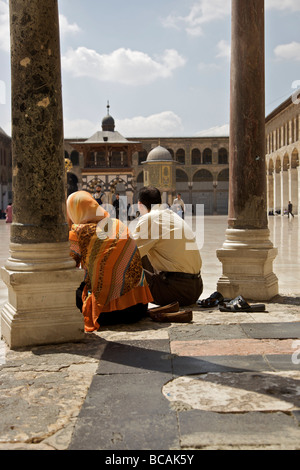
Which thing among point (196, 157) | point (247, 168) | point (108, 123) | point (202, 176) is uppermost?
point (108, 123)

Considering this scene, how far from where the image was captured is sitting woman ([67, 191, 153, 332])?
13.9 feet

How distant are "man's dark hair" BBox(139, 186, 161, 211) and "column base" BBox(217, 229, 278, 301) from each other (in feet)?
3.22

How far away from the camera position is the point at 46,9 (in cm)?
371

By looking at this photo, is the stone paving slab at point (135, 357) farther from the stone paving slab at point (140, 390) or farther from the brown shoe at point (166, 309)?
the brown shoe at point (166, 309)

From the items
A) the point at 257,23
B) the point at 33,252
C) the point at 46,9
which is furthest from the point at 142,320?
the point at 257,23

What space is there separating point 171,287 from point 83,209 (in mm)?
1123

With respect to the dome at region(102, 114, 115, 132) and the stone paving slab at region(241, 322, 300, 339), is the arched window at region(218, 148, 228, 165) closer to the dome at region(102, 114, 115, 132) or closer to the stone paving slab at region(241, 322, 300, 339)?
the dome at region(102, 114, 115, 132)

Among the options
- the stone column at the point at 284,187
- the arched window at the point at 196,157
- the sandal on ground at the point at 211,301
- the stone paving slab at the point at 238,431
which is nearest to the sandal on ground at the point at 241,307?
the sandal on ground at the point at 211,301

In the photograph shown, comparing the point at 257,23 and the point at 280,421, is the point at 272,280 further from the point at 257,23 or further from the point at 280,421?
the point at 280,421

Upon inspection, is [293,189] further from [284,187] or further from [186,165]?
[186,165]

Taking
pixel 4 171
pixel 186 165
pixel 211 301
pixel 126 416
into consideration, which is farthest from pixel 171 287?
pixel 186 165

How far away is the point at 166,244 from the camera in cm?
493

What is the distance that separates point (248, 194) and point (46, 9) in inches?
106

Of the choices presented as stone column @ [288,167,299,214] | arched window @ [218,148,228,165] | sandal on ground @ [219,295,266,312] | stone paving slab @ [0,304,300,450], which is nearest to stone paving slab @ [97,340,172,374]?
stone paving slab @ [0,304,300,450]
